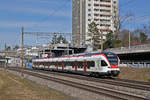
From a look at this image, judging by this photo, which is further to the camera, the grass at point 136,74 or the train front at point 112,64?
the grass at point 136,74

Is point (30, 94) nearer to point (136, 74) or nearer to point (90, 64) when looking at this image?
point (90, 64)

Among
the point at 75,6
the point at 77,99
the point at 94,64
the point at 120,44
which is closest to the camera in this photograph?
the point at 77,99

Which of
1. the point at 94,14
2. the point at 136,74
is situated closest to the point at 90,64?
the point at 136,74

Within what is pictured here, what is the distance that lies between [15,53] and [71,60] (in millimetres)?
71806

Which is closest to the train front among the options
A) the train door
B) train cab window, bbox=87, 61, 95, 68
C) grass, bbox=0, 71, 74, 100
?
the train door

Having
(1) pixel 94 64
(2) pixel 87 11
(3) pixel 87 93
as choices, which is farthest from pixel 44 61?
(2) pixel 87 11

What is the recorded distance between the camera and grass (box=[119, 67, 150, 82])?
3095 centimetres

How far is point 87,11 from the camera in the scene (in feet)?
378

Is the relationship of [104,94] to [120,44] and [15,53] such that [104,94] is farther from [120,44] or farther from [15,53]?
[15,53]

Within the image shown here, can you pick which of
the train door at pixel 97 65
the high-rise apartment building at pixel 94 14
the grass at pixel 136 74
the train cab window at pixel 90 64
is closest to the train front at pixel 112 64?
the train door at pixel 97 65

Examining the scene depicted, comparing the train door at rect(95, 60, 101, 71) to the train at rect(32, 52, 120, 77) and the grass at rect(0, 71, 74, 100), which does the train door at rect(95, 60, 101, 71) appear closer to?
the train at rect(32, 52, 120, 77)

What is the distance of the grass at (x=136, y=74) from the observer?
102ft

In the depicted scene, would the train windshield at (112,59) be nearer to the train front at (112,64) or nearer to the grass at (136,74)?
the train front at (112,64)

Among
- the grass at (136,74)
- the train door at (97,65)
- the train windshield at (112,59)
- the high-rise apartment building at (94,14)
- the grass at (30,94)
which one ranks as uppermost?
the high-rise apartment building at (94,14)
